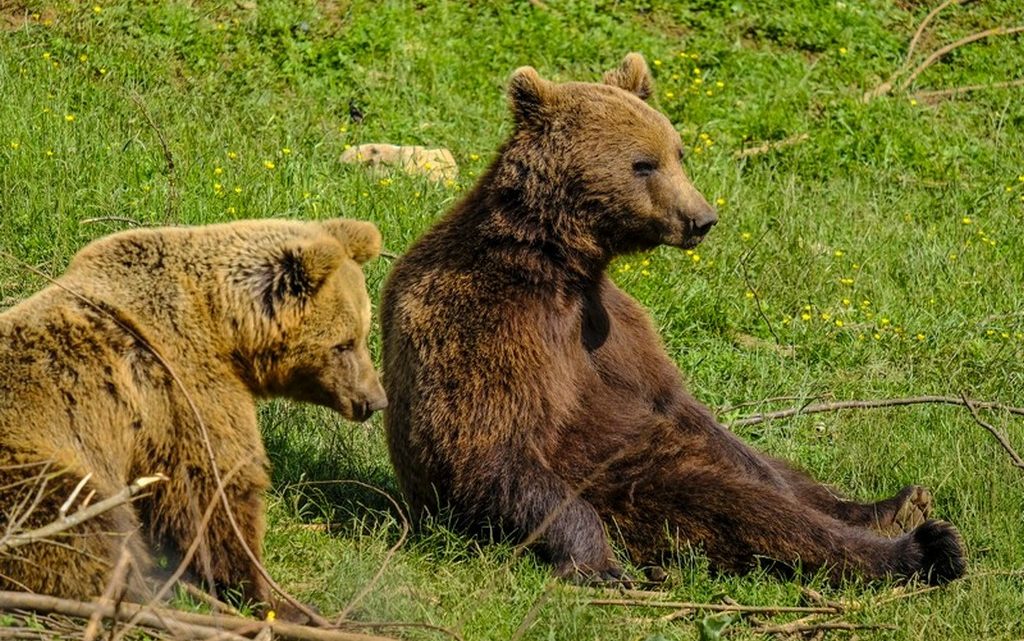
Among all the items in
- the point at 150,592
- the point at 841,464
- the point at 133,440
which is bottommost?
the point at 841,464

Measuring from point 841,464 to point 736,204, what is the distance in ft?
10.4

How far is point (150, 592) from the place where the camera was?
230 inches

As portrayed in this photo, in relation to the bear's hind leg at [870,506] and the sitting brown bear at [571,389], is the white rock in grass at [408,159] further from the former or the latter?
the bear's hind leg at [870,506]

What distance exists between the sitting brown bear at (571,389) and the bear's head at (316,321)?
0.84 metres

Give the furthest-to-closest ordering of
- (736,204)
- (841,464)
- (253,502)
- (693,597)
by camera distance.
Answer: (736,204) → (841,464) → (693,597) → (253,502)

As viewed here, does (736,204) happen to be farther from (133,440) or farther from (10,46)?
(133,440)

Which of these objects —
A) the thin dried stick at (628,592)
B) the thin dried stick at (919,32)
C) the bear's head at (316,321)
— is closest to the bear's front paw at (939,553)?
the thin dried stick at (628,592)

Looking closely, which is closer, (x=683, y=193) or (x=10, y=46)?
(x=683, y=193)

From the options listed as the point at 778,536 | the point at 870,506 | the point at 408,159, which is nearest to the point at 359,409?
the point at 778,536

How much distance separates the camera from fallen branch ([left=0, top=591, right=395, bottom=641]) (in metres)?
5.20

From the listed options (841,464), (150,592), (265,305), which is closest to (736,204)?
(841,464)

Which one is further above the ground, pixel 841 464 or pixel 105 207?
pixel 105 207

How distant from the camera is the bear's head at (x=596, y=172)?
7.49 metres

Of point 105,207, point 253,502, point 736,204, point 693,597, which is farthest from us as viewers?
point 736,204
